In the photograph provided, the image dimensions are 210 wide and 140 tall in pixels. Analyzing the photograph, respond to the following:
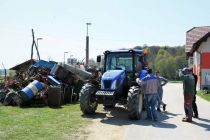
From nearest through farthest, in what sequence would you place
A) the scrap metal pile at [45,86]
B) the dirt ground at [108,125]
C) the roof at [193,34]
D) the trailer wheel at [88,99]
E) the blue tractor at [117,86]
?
the dirt ground at [108,125] → the blue tractor at [117,86] → the trailer wheel at [88,99] → the scrap metal pile at [45,86] → the roof at [193,34]

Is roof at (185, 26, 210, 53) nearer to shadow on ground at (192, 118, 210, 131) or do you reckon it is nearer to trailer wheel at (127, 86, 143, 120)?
shadow on ground at (192, 118, 210, 131)

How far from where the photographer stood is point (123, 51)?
15.4 m

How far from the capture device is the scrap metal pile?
17406 millimetres

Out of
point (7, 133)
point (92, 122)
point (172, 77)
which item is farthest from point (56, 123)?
point (172, 77)

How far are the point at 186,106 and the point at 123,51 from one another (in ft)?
11.9

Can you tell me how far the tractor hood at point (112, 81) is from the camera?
13789 mm

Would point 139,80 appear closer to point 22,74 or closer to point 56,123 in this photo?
point 56,123

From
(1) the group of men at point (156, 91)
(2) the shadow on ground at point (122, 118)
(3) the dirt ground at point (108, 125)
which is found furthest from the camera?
(1) the group of men at point (156, 91)

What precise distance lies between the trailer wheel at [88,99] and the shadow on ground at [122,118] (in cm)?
29

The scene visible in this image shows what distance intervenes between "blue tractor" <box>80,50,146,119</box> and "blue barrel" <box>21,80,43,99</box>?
3.72 meters

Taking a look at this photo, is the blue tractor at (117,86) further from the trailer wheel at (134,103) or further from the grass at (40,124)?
the grass at (40,124)


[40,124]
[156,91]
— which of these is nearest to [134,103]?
[156,91]

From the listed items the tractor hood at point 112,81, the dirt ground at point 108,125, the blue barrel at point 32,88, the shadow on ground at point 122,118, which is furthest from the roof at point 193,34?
the tractor hood at point 112,81

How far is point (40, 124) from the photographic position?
11.8 metres
